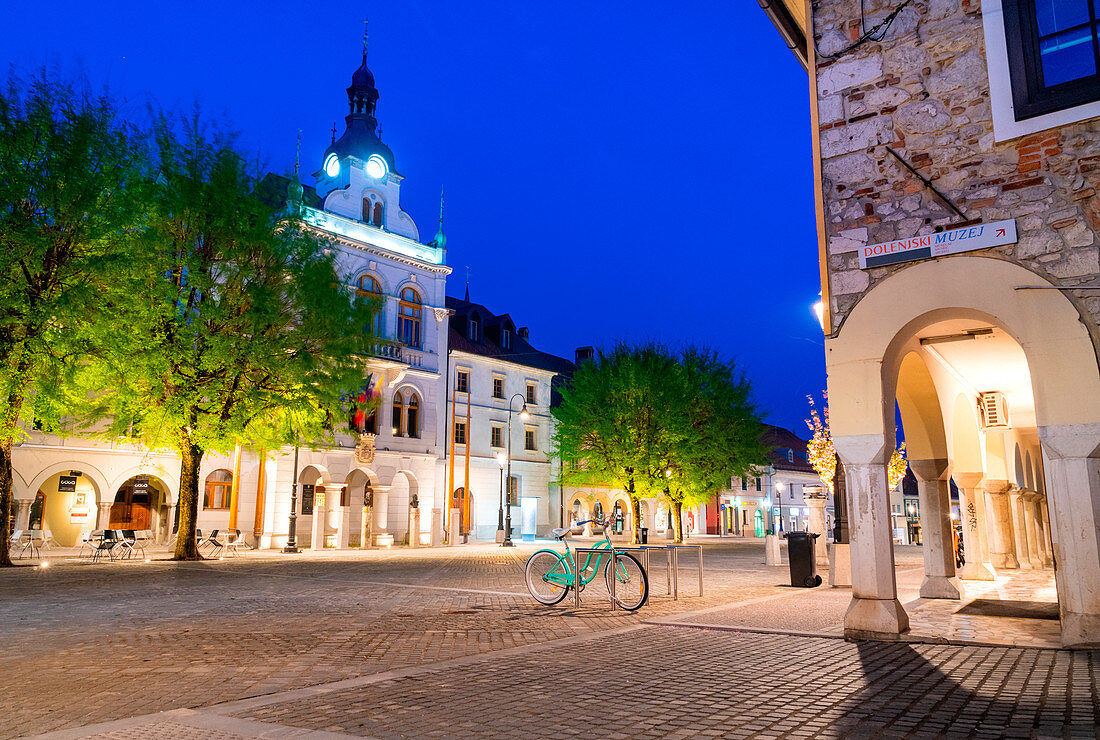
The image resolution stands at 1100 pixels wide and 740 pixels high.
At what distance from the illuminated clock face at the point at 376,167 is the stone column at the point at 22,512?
2069 centimetres

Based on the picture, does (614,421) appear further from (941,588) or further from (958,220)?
(958,220)

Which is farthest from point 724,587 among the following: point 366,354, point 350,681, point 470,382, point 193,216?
point 470,382

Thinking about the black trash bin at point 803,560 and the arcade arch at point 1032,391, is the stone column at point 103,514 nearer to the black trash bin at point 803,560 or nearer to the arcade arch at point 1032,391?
the black trash bin at point 803,560

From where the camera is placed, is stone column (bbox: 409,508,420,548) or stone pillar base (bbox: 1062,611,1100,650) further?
stone column (bbox: 409,508,420,548)

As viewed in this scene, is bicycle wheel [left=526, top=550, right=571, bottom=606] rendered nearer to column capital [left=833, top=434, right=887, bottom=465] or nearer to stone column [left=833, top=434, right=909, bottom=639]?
stone column [left=833, top=434, right=909, bottom=639]

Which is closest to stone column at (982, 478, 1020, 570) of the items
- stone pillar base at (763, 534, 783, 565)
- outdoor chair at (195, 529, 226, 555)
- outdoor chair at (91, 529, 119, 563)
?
stone pillar base at (763, 534, 783, 565)

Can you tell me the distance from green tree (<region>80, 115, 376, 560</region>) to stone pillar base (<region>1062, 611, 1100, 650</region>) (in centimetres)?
1874

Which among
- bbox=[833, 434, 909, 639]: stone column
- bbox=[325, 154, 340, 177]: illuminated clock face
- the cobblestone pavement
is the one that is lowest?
the cobblestone pavement

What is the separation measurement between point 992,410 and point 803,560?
16.1 feet

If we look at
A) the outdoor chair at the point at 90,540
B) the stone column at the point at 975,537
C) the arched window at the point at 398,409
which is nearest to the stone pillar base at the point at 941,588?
the stone column at the point at 975,537

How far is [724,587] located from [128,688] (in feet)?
37.8

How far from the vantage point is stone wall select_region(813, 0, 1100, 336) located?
311 inches

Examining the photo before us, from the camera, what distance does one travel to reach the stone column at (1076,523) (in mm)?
7324

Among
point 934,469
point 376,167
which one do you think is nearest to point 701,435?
point 376,167
